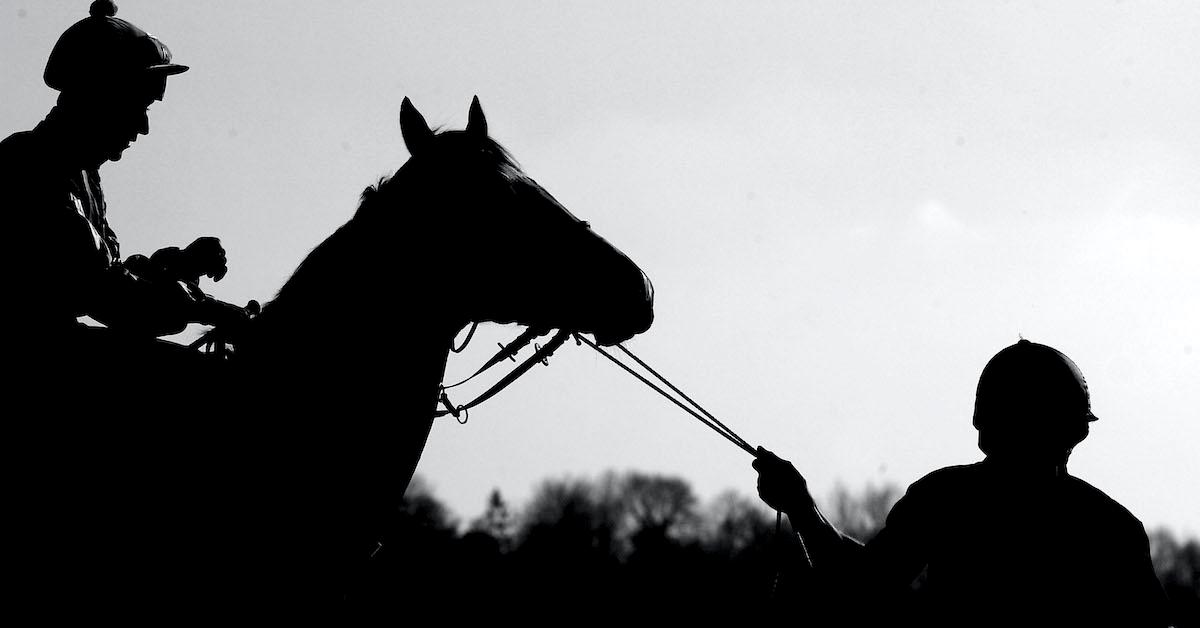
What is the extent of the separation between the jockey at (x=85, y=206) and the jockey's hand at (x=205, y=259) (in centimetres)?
45

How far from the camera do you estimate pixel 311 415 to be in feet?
14.5

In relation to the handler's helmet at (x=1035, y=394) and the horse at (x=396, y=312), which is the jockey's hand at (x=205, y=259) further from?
the handler's helmet at (x=1035, y=394)

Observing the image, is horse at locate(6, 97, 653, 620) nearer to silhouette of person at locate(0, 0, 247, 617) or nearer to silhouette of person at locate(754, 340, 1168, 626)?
silhouette of person at locate(0, 0, 247, 617)

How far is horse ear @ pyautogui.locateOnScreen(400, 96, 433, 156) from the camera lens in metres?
4.98

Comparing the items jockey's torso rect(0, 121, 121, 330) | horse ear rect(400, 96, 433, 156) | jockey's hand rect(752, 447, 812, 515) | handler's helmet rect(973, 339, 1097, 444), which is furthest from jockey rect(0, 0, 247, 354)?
handler's helmet rect(973, 339, 1097, 444)

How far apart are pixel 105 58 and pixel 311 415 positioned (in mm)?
2141

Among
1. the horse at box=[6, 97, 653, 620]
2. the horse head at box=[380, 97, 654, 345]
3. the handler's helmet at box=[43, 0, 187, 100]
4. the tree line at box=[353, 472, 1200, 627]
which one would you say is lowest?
the horse at box=[6, 97, 653, 620]

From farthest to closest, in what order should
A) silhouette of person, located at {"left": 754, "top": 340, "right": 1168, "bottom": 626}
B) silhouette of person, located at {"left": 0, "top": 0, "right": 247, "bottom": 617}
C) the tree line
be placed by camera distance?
Answer: the tree line → silhouette of person, located at {"left": 754, "top": 340, "right": 1168, "bottom": 626} → silhouette of person, located at {"left": 0, "top": 0, "right": 247, "bottom": 617}

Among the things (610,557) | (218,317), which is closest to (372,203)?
(218,317)

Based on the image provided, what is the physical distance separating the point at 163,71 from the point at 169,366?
1.58m

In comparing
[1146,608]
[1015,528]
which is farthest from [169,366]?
[1146,608]

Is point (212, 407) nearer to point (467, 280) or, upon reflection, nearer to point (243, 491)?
point (243, 491)

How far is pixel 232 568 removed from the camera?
4305mm

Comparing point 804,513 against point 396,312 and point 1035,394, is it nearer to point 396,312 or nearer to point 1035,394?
point 1035,394
